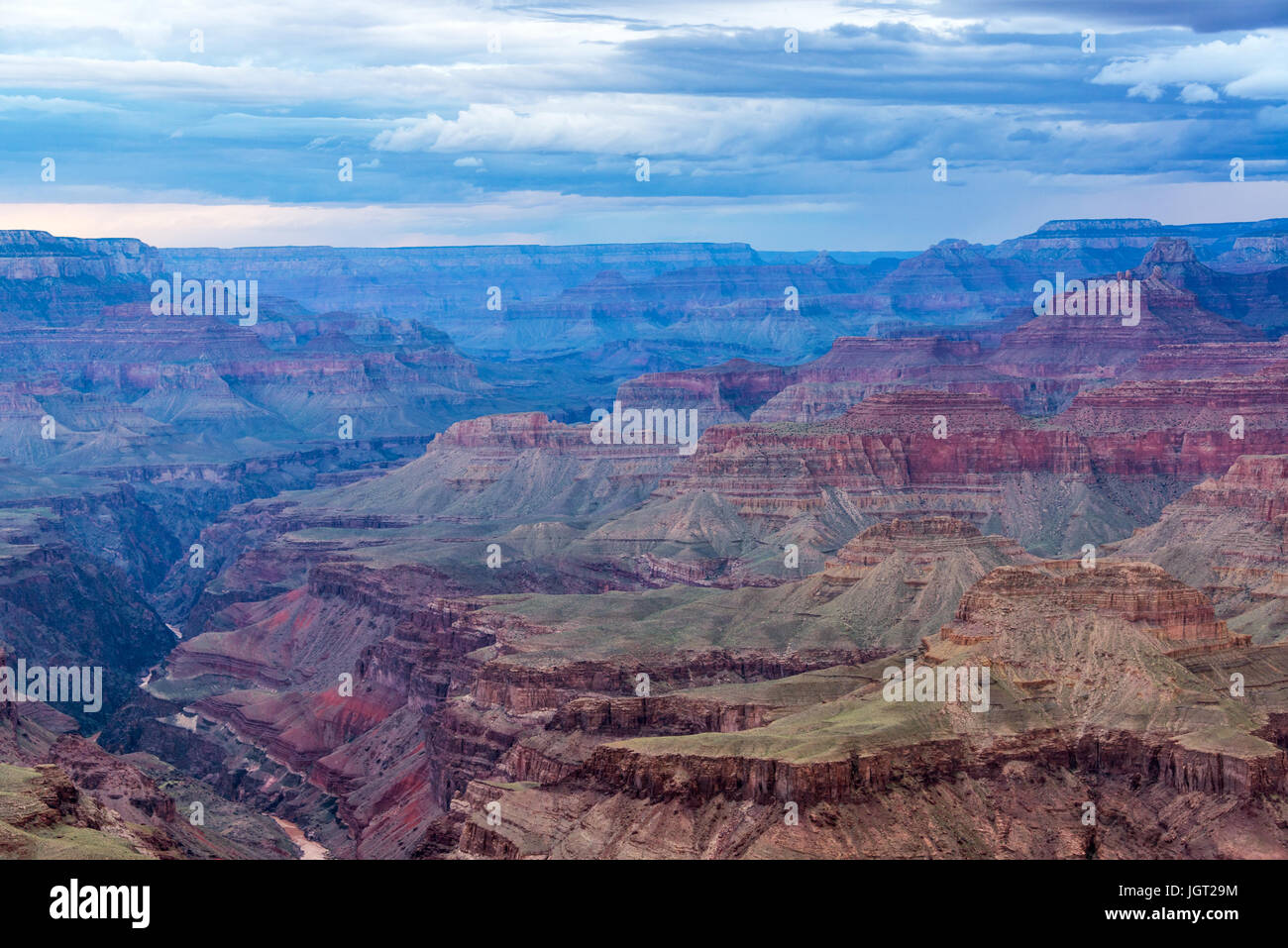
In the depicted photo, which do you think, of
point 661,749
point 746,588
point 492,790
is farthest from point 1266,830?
point 746,588

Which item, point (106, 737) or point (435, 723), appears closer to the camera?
point (435, 723)
